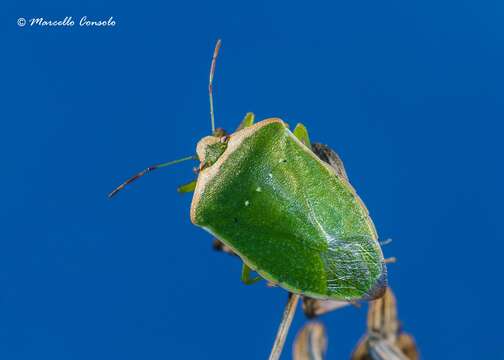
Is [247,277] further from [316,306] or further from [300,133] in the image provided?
[300,133]

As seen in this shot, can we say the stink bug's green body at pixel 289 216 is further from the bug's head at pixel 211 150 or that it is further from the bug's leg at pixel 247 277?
the bug's leg at pixel 247 277

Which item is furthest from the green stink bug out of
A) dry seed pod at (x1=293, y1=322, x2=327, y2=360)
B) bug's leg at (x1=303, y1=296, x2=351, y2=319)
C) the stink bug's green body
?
dry seed pod at (x1=293, y1=322, x2=327, y2=360)

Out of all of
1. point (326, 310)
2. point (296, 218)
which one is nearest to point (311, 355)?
point (326, 310)

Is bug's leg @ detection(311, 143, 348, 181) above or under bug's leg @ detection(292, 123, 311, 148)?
under

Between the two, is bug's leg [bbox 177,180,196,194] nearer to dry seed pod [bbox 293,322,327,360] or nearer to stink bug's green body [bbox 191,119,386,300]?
stink bug's green body [bbox 191,119,386,300]

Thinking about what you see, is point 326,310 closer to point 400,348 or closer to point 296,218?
point 400,348

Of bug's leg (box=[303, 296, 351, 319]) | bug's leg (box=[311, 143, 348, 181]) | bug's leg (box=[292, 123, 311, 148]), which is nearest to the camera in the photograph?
bug's leg (box=[311, 143, 348, 181])
